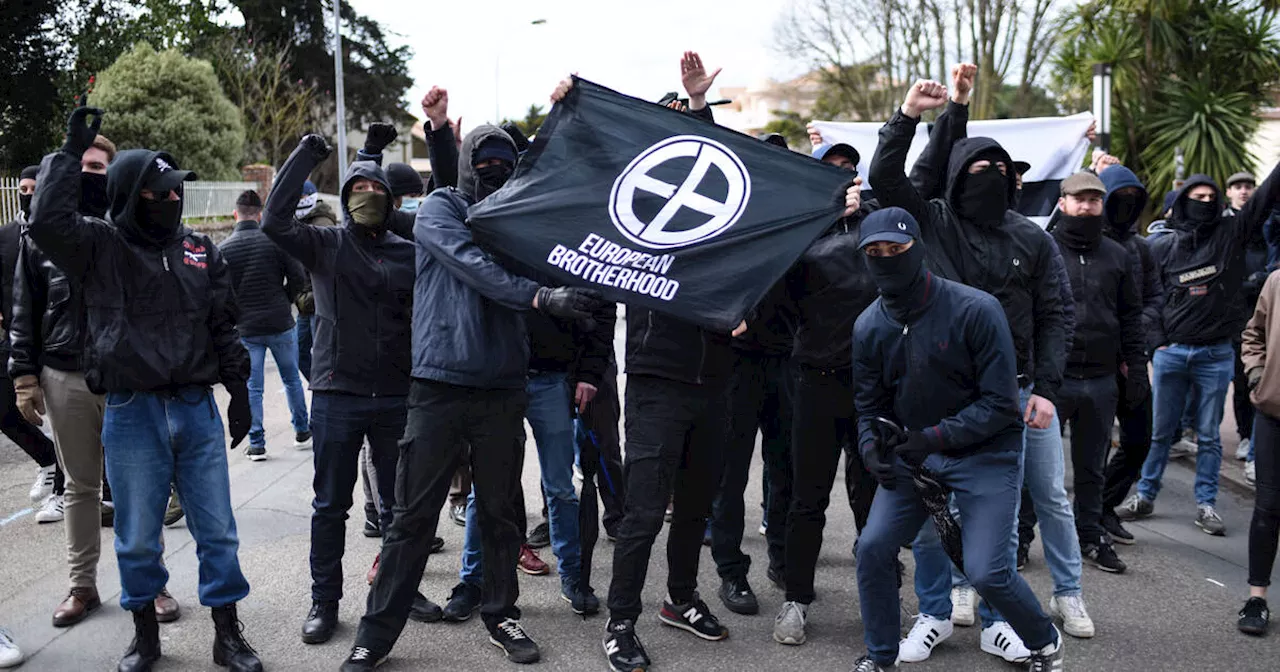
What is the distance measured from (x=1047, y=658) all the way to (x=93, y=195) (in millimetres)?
4668

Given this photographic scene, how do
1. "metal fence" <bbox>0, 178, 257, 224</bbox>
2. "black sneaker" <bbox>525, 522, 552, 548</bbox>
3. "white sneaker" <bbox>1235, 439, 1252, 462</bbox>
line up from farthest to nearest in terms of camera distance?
"metal fence" <bbox>0, 178, 257, 224</bbox>, "white sneaker" <bbox>1235, 439, 1252, 462</bbox>, "black sneaker" <bbox>525, 522, 552, 548</bbox>

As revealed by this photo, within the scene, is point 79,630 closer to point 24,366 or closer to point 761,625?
point 24,366

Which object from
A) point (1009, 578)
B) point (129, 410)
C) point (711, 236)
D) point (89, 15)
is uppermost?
point (89, 15)

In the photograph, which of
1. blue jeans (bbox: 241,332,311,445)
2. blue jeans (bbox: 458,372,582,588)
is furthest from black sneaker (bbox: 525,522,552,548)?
blue jeans (bbox: 241,332,311,445)

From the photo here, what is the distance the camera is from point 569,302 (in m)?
3.90

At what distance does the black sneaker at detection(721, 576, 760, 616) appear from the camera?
16.8ft

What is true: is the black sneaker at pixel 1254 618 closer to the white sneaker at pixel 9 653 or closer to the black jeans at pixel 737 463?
the black jeans at pixel 737 463

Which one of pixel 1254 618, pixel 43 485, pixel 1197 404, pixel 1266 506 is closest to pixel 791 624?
pixel 1254 618

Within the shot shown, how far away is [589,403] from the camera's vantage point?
17.5 ft

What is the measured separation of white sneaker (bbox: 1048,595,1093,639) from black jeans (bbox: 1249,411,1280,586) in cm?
83

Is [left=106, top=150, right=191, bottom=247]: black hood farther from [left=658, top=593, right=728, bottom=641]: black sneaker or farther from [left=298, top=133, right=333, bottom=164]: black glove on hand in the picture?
[left=658, top=593, right=728, bottom=641]: black sneaker

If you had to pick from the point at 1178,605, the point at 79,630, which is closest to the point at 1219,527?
the point at 1178,605

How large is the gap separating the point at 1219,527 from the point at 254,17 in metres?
39.3

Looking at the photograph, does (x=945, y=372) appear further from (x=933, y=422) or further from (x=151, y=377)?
(x=151, y=377)
